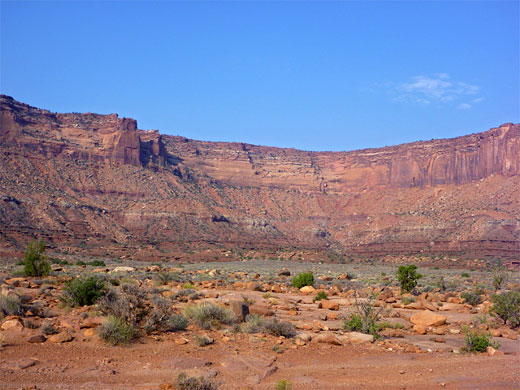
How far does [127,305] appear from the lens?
11961mm

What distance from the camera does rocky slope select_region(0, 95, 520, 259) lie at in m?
75.8

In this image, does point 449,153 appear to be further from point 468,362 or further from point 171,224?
point 468,362

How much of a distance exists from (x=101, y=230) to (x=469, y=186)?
243ft

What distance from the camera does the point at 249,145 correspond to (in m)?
142

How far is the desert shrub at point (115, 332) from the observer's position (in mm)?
10750

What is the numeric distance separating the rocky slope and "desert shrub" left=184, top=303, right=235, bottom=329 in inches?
1963

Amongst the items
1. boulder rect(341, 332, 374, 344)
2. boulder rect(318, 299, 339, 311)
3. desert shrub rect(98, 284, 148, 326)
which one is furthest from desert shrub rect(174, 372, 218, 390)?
boulder rect(318, 299, 339, 311)

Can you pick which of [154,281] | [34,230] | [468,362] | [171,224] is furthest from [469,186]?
[468,362]

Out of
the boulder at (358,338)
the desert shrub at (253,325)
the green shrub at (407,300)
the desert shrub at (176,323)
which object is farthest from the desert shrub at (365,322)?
the green shrub at (407,300)

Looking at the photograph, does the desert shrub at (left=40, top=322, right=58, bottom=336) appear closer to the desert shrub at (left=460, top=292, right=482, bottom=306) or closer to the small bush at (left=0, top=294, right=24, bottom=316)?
the small bush at (left=0, top=294, right=24, bottom=316)

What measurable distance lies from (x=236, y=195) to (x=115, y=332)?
109181 mm

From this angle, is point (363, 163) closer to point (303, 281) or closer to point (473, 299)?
point (303, 281)

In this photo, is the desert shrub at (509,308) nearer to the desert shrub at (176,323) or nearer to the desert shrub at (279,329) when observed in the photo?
the desert shrub at (279,329)

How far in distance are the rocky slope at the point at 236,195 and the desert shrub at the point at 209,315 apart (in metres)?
49.9
